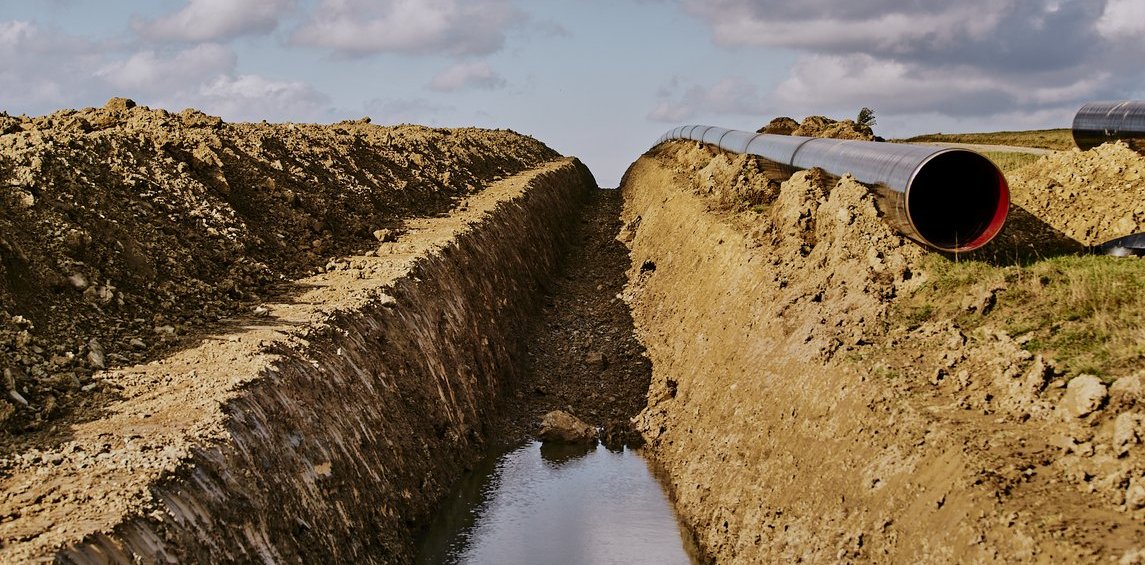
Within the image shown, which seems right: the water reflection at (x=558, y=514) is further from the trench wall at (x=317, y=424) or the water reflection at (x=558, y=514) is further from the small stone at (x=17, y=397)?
the small stone at (x=17, y=397)

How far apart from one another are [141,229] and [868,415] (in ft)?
42.2

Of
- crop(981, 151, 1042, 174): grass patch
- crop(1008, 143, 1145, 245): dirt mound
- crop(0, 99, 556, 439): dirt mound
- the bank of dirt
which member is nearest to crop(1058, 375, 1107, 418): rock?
the bank of dirt

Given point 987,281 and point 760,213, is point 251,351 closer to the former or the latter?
point 987,281

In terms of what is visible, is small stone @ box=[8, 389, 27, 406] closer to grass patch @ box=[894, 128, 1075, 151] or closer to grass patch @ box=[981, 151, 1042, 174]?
grass patch @ box=[981, 151, 1042, 174]

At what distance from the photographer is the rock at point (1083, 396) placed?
414 inches

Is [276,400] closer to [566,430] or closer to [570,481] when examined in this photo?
[570,481]

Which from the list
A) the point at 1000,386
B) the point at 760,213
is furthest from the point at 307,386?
the point at 760,213

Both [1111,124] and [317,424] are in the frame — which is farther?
[1111,124]

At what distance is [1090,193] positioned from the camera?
1792 centimetres

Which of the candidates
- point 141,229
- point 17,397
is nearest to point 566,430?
point 141,229

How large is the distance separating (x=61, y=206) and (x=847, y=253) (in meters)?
13.5

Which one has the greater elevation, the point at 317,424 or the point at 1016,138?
the point at 1016,138

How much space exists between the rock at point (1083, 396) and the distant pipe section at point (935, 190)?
4.85 meters

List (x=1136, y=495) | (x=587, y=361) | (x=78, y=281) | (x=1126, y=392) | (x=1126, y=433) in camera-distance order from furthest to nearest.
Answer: (x=587, y=361) → (x=78, y=281) → (x=1126, y=392) → (x=1126, y=433) → (x=1136, y=495)
